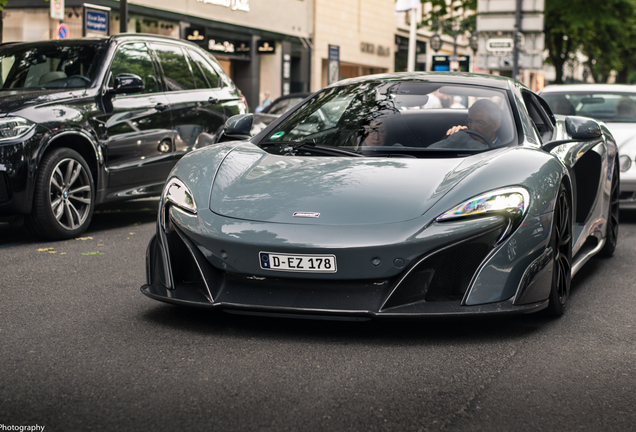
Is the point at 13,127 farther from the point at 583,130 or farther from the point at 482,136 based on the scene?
the point at 583,130

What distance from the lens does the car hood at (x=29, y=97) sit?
23.3 feet

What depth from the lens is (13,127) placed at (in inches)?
274

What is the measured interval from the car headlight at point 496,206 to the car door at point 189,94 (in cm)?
519

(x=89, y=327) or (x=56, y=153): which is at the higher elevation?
(x=56, y=153)

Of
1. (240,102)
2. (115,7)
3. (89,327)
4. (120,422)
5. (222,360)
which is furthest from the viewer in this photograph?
(115,7)

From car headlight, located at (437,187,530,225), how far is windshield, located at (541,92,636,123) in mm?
6823

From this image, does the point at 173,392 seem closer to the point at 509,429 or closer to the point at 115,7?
the point at 509,429

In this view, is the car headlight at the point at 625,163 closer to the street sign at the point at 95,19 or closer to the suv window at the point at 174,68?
the suv window at the point at 174,68

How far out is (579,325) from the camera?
4660mm

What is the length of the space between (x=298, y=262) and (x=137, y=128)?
4.70 metres

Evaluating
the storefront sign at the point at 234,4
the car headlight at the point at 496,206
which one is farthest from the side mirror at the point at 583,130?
the storefront sign at the point at 234,4

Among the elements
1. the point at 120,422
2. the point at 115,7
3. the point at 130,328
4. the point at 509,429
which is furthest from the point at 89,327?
the point at 115,7

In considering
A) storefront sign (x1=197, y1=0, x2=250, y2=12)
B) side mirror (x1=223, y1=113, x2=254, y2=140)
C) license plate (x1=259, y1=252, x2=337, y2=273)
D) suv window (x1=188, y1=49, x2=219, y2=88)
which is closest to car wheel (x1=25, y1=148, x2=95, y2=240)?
side mirror (x1=223, y1=113, x2=254, y2=140)

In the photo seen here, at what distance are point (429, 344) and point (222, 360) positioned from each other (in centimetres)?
96
